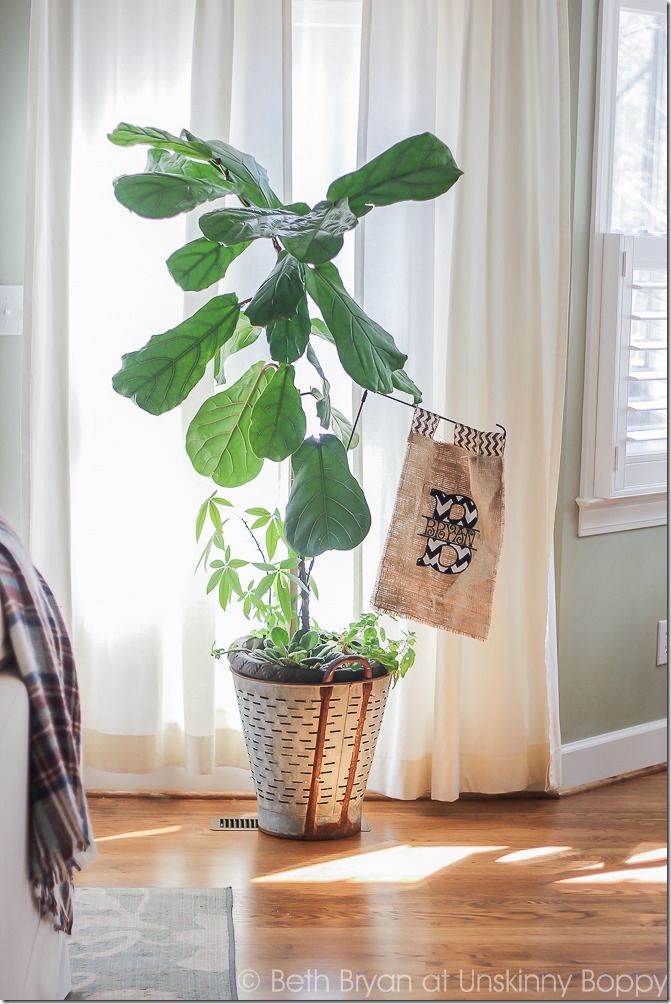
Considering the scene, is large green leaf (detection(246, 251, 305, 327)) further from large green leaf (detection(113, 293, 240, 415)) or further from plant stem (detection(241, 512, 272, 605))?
plant stem (detection(241, 512, 272, 605))

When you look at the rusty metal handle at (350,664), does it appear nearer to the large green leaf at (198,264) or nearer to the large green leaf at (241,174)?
the large green leaf at (198,264)

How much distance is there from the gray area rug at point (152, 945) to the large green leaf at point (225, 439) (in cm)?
91

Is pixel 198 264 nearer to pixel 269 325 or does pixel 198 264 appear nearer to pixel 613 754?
pixel 269 325

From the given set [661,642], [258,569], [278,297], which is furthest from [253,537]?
[661,642]

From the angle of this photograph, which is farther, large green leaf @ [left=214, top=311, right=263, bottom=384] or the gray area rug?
large green leaf @ [left=214, top=311, right=263, bottom=384]

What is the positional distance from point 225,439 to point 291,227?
547 mm

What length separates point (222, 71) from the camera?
2465 millimetres

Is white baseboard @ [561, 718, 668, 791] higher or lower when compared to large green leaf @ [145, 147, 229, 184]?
lower

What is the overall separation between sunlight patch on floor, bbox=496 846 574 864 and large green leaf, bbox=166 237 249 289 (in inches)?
58.4

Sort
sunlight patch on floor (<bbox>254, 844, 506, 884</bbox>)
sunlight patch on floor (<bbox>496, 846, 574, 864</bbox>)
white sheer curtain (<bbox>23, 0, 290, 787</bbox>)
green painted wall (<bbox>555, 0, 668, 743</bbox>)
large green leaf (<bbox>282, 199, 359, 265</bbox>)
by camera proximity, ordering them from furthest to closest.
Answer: green painted wall (<bbox>555, 0, 668, 743</bbox>) → white sheer curtain (<bbox>23, 0, 290, 787</bbox>) → sunlight patch on floor (<bbox>496, 846, 574, 864</bbox>) → sunlight patch on floor (<bbox>254, 844, 506, 884</bbox>) → large green leaf (<bbox>282, 199, 359, 265</bbox>)

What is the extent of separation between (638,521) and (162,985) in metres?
1.82

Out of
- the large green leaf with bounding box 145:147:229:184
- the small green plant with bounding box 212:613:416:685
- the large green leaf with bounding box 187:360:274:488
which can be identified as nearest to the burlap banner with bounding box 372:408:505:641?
the small green plant with bounding box 212:613:416:685

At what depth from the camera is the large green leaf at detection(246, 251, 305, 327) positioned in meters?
1.85

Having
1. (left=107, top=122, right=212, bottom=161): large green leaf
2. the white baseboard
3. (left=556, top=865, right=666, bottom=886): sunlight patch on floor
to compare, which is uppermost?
(left=107, top=122, right=212, bottom=161): large green leaf
